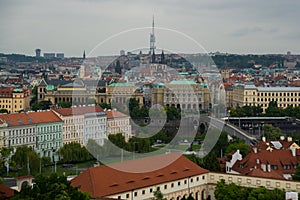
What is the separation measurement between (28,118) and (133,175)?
15297mm

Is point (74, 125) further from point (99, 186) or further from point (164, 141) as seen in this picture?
point (99, 186)

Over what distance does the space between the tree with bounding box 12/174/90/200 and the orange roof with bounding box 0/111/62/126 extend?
58.5 feet

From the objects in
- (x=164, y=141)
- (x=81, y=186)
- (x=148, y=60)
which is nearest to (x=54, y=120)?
(x=164, y=141)

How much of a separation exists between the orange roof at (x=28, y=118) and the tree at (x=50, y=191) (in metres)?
17.8

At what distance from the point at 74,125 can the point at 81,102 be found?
54.0 ft

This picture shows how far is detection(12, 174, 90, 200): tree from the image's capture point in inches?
611

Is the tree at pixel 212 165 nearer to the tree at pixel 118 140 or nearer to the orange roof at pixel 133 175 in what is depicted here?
the orange roof at pixel 133 175

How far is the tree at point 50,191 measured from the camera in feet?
51.0

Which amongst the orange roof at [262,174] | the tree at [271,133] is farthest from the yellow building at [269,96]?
the orange roof at [262,174]

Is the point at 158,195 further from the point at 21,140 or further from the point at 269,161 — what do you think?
the point at 21,140

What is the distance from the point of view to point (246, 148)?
97.9 feet

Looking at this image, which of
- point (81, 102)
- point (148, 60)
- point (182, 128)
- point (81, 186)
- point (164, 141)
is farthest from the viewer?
point (148, 60)

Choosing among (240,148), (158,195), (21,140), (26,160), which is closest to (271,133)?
(240,148)

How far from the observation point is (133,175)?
2123cm
